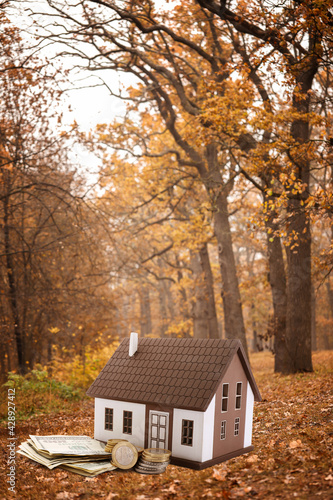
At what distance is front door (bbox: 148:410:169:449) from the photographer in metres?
6.22

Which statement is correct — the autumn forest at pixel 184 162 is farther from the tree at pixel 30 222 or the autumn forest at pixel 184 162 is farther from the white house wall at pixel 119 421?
the white house wall at pixel 119 421

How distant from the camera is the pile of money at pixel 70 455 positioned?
20.3 feet

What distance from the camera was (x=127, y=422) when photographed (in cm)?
670

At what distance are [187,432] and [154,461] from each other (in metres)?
0.53

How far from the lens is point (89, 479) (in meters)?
6.04

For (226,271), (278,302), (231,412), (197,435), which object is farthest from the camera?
(226,271)

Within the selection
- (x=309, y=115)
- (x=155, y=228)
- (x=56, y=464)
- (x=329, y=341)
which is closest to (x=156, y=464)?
(x=56, y=464)

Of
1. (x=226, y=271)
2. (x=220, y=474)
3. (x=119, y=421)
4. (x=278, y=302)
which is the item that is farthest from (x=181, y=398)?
(x=226, y=271)

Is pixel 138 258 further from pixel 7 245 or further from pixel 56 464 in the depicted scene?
pixel 56 464

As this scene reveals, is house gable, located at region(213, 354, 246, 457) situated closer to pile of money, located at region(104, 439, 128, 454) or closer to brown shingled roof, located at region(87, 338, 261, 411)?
brown shingled roof, located at region(87, 338, 261, 411)

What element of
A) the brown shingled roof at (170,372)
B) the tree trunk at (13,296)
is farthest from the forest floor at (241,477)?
the tree trunk at (13,296)

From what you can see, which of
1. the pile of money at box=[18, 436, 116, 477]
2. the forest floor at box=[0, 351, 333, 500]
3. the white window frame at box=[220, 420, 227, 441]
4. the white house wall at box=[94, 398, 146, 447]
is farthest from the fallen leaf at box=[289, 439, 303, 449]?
the pile of money at box=[18, 436, 116, 477]

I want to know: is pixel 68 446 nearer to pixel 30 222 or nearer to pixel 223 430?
pixel 223 430

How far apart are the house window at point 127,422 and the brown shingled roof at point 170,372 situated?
220mm
